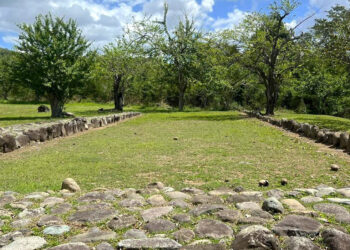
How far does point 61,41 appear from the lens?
69.6 ft

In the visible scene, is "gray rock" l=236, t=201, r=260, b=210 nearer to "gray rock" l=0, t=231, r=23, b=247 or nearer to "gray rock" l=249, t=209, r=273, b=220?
"gray rock" l=249, t=209, r=273, b=220

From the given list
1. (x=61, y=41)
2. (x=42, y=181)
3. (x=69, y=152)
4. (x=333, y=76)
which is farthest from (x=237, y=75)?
(x=42, y=181)

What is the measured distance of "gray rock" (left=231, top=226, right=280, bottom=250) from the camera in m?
2.88

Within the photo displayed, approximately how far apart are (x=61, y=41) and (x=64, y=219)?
765 inches

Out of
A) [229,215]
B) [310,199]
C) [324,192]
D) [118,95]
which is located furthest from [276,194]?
[118,95]

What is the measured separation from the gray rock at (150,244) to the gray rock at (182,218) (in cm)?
52

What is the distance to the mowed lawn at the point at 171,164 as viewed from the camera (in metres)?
6.06

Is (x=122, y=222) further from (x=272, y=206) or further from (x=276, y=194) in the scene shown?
(x=276, y=194)

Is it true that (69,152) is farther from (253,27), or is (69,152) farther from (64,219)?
(253,27)

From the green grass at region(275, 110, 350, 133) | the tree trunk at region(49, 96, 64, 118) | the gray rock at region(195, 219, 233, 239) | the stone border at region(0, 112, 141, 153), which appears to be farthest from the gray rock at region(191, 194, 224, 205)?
the tree trunk at region(49, 96, 64, 118)

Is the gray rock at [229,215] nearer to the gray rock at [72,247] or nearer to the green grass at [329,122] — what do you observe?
the gray rock at [72,247]

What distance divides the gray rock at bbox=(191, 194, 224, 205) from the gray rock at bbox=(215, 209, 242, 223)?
46cm

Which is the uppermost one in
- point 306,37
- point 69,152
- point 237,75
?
point 306,37

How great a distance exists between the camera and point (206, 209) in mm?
3861
